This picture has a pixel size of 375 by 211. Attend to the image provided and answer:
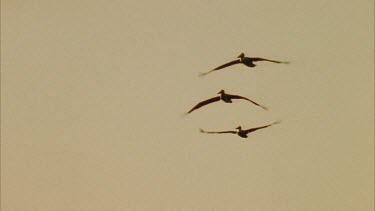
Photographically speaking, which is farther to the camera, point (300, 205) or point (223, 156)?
point (223, 156)

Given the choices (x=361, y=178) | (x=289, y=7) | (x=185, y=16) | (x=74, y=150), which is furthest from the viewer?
(x=74, y=150)

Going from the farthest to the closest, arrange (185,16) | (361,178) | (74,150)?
1. (74,150)
2. (185,16)
3. (361,178)

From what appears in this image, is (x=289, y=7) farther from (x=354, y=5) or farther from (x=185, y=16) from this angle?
(x=185, y=16)

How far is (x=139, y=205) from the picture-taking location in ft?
5.76

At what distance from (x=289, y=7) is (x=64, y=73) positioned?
1.04 meters

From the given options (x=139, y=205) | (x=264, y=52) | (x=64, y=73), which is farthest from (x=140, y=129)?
(x=264, y=52)

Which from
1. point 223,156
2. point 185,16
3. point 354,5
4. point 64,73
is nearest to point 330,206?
point 223,156

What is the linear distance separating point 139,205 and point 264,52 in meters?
0.82

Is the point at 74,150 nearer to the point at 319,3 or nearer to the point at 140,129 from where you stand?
the point at 140,129

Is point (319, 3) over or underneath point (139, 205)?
over

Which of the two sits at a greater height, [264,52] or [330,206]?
[264,52]

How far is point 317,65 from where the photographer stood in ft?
4.92

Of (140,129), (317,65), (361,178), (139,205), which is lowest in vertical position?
(139,205)

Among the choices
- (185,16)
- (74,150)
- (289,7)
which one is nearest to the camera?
(289,7)
